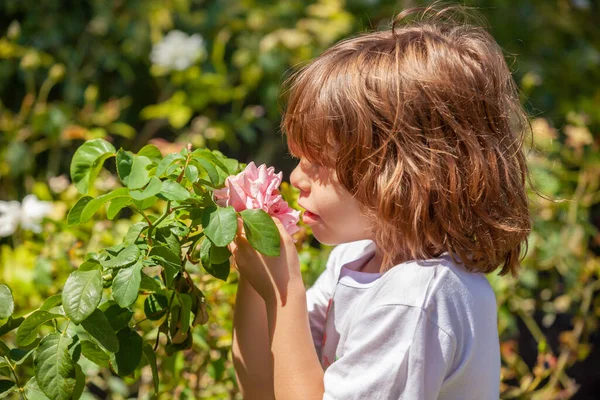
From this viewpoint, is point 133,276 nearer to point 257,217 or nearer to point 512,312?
point 257,217

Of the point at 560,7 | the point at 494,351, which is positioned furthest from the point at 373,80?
the point at 560,7

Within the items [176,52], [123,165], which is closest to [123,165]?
[123,165]

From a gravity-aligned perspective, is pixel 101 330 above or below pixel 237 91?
above

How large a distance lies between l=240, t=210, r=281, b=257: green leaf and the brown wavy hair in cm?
18

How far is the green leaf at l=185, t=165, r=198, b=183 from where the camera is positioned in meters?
1.11

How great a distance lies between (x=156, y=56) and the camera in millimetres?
2754

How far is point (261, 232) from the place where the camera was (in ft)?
3.69

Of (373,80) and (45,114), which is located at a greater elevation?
(373,80)

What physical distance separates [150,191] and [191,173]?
2.6 inches

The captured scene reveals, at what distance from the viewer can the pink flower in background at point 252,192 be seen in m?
1.18

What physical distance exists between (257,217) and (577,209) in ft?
5.52

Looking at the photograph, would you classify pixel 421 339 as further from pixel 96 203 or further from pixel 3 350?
pixel 3 350

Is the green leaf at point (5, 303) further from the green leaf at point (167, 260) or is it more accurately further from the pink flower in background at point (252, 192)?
the pink flower in background at point (252, 192)

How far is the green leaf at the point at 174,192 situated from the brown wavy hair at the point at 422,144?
27 cm
